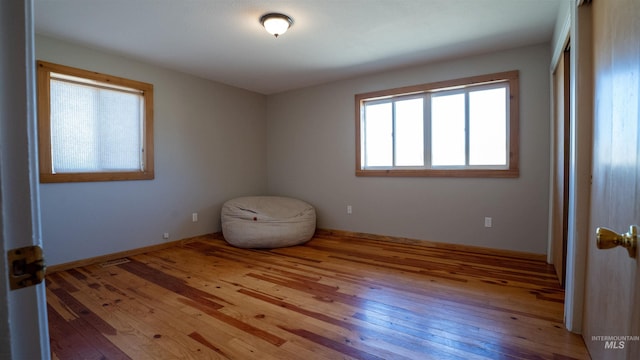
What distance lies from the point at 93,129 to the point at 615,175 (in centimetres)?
426

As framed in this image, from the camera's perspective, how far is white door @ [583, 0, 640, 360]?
0.88 metres

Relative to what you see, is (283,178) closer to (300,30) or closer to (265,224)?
(265,224)

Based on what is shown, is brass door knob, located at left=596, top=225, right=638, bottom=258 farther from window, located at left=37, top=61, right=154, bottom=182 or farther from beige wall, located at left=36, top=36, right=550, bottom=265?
window, located at left=37, top=61, right=154, bottom=182

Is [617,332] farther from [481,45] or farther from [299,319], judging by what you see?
[481,45]

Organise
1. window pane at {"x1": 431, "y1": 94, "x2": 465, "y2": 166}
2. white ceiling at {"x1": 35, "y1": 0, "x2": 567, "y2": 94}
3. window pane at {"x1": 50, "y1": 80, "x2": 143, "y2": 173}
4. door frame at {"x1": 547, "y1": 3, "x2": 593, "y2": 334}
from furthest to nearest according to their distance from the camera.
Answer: window pane at {"x1": 431, "y1": 94, "x2": 465, "y2": 166}
window pane at {"x1": 50, "y1": 80, "x2": 143, "y2": 173}
white ceiling at {"x1": 35, "y1": 0, "x2": 567, "y2": 94}
door frame at {"x1": 547, "y1": 3, "x2": 593, "y2": 334}

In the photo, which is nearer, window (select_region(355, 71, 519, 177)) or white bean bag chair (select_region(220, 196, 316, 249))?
window (select_region(355, 71, 519, 177))

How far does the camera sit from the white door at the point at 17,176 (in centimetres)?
41

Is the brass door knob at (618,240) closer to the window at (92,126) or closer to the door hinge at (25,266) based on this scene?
the door hinge at (25,266)

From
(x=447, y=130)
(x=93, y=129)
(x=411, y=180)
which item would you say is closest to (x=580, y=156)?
(x=447, y=130)

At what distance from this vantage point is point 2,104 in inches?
Result: 16.3

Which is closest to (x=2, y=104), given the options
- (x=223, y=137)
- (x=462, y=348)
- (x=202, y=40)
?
(x=462, y=348)

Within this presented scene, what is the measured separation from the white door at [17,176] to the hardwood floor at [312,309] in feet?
4.46

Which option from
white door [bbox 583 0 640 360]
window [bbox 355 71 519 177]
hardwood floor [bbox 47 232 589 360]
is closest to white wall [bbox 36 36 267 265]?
hardwood floor [bbox 47 232 589 360]

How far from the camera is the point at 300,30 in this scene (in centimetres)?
286
